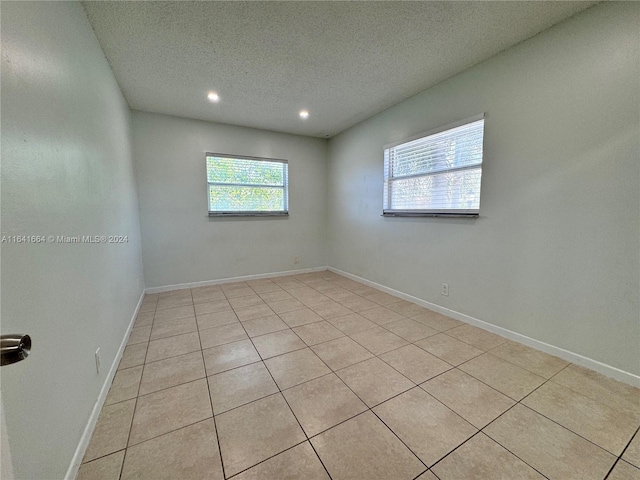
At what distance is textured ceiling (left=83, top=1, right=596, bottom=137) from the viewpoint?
1.73 metres

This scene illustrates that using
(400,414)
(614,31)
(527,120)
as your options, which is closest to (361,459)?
(400,414)

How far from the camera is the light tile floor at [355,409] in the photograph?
3.82 feet

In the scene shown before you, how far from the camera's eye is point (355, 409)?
148cm

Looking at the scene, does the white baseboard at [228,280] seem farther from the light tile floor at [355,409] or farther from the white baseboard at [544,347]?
the white baseboard at [544,347]

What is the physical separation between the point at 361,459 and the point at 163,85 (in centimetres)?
362

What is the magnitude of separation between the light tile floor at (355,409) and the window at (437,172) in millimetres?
1290

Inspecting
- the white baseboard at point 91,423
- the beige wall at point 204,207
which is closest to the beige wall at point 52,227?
the white baseboard at point 91,423

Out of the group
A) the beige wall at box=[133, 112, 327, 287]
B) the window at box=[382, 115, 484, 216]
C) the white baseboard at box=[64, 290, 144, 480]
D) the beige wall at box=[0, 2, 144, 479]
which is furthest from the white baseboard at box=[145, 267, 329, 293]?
the window at box=[382, 115, 484, 216]

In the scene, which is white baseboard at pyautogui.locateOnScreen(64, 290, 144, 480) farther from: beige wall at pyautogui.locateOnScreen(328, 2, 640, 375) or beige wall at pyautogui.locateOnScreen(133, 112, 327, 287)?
beige wall at pyautogui.locateOnScreen(328, 2, 640, 375)

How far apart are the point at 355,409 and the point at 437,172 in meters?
2.43

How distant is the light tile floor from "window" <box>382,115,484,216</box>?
4.23 feet

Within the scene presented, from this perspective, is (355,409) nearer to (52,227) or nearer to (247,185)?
(52,227)

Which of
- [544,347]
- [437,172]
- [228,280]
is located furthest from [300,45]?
[228,280]

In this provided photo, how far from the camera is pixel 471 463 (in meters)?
1.17
